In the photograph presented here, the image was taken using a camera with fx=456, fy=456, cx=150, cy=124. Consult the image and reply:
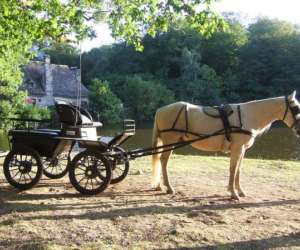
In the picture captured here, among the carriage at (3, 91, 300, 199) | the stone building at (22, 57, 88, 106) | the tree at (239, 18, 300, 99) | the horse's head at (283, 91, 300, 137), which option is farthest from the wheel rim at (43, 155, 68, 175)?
the tree at (239, 18, 300, 99)

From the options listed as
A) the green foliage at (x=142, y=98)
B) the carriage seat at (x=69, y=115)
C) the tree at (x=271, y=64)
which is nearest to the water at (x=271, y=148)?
the carriage seat at (x=69, y=115)

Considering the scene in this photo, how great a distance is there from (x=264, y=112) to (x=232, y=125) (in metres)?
0.66

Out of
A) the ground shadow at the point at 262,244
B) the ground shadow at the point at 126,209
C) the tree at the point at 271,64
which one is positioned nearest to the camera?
the ground shadow at the point at 262,244

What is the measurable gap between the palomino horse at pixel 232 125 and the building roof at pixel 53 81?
51246 millimetres

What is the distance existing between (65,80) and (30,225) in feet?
188

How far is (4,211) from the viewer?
23.1ft

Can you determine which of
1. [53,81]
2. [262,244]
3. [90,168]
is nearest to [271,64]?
[53,81]

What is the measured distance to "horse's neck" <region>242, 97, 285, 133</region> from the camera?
8266mm

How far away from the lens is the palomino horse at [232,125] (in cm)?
816

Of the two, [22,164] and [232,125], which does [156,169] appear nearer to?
[232,125]

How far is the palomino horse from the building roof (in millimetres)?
51246

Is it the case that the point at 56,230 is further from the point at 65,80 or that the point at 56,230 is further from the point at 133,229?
the point at 65,80

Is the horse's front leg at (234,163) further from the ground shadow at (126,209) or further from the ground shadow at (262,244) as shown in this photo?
the ground shadow at (262,244)

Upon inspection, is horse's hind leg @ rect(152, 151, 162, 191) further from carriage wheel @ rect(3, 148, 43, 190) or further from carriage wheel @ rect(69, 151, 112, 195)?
carriage wheel @ rect(3, 148, 43, 190)
